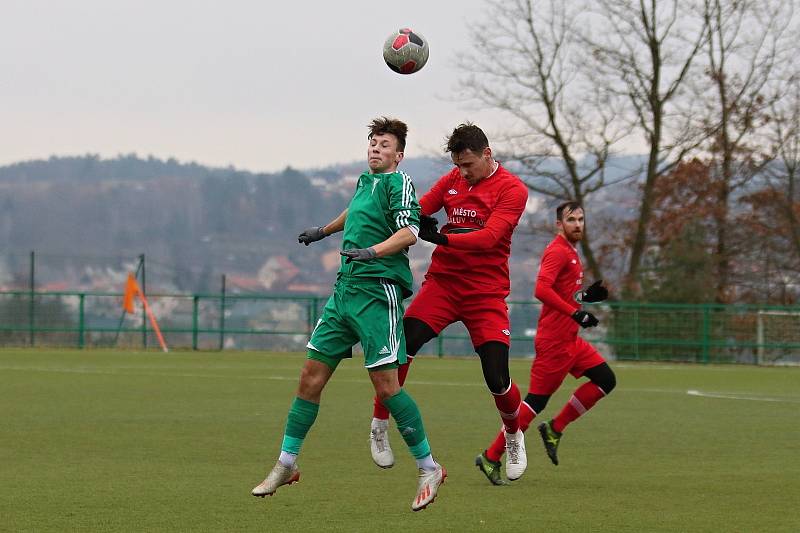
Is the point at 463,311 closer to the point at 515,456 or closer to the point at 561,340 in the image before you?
the point at 515,456

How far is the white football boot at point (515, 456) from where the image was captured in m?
9.46

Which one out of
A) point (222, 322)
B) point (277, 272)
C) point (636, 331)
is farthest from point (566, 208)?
point (277, 272)

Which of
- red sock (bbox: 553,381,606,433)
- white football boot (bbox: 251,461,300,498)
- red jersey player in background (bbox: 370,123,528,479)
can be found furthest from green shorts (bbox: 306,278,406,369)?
red sock (bbox: 553,381,606,433)

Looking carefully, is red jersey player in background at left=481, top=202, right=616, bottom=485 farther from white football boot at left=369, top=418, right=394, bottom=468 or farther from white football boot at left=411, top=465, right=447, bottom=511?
white football boot at left=411, top=465, right=447, bottom=511

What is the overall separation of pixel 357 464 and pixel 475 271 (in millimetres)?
2089

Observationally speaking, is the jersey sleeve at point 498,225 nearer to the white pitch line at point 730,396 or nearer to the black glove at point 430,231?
the black glove at point 430,231

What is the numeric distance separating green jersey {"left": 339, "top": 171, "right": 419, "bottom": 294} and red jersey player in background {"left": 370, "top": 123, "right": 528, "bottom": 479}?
99 centimetres

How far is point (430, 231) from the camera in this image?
8.59 metres

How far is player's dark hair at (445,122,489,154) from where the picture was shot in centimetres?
909

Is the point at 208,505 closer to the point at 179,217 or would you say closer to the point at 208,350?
the point at 208,350

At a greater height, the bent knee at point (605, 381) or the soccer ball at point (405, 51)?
the soccer ball at point (405, 51)

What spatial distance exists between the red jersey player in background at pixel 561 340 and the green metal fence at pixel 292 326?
72.4ft

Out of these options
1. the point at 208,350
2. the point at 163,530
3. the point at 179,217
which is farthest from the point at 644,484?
the point at 179,217

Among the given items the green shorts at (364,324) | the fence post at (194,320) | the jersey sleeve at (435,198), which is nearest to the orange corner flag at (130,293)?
the fence post at (194,320)
